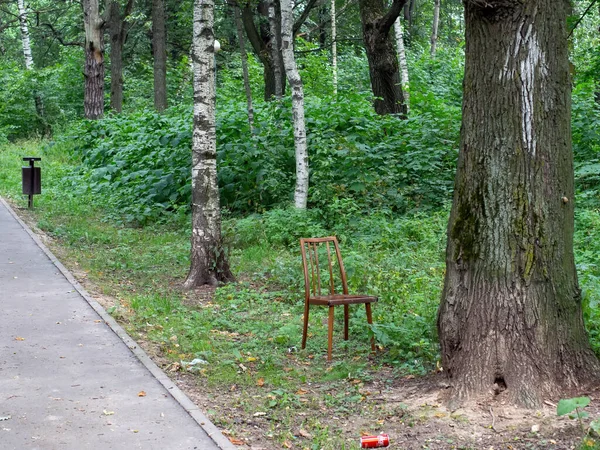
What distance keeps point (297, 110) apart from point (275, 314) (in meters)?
5.72

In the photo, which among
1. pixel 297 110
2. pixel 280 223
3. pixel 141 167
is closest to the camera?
pixel 280 223

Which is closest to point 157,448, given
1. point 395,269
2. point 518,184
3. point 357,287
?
point 518,184

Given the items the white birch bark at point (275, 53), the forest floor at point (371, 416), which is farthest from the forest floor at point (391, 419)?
the white birch bark at point (275, 53)

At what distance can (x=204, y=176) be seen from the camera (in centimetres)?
1044

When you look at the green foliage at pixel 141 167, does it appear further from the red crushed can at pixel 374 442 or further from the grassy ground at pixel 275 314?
the red crushed can at pixel 374 442

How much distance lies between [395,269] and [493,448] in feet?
16.5

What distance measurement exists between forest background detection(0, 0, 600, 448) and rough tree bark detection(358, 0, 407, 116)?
0.42m

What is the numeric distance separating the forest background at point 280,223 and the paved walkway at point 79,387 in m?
0.31

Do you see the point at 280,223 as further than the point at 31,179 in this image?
No

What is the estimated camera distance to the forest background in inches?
278

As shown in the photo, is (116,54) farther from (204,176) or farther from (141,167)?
(204,176)

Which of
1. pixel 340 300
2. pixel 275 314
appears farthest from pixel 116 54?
pixel 340 300

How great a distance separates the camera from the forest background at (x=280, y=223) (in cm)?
705

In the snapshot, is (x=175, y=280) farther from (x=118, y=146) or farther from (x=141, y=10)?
(x=141, y=10)
